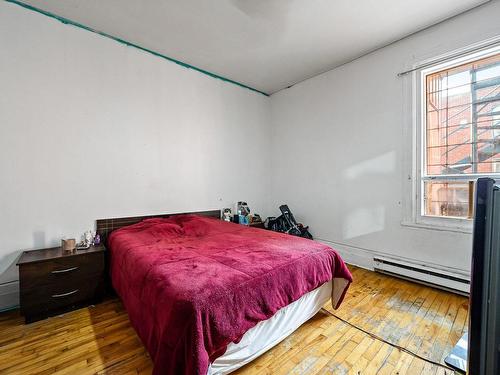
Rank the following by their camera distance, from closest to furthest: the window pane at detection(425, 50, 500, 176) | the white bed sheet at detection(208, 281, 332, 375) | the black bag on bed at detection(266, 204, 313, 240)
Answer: the white bed sheet at detection(208, 281, 332, 375) < the window pane at detection(425, 50, 500, 176) < the black bag on bed at detection(266, 204, 313, 240)

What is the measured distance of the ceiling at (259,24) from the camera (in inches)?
→ 86.4

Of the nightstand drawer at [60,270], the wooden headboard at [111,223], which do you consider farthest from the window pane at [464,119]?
the nightstand drawer at [60,270]

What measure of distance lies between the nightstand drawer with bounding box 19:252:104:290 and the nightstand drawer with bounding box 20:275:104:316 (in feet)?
0.14

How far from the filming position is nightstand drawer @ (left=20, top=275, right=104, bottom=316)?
1.89 m

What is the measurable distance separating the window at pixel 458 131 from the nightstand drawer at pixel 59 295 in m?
A: 3.53

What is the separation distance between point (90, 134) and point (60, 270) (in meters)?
1.40

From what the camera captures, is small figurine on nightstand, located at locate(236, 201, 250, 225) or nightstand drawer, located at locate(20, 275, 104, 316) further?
small figurine on nightstand, located at locate(236, 201, 250, 225)

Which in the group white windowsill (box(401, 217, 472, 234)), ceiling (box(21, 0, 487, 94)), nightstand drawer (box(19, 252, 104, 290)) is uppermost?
ceiling (box(21, 0, 487, 94))

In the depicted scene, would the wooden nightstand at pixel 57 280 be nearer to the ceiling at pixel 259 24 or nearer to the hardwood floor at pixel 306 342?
the hardwood floor at pixel 306 342

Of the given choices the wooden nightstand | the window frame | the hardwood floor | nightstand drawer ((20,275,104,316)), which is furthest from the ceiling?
the hardwood floor

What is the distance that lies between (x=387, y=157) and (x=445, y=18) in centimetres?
149

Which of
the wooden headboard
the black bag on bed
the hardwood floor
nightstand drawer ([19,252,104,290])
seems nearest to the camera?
the hardwood floor

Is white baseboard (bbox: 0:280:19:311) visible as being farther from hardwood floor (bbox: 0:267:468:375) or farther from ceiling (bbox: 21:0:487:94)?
ceiling (bbox: 21:0:487:94)

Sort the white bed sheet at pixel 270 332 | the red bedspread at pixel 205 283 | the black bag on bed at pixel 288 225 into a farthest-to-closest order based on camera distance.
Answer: the black bag on bed at pixel 288 225 < the white bed sheet at pixel 270 332 < the red bedspread at pixel 205 283
